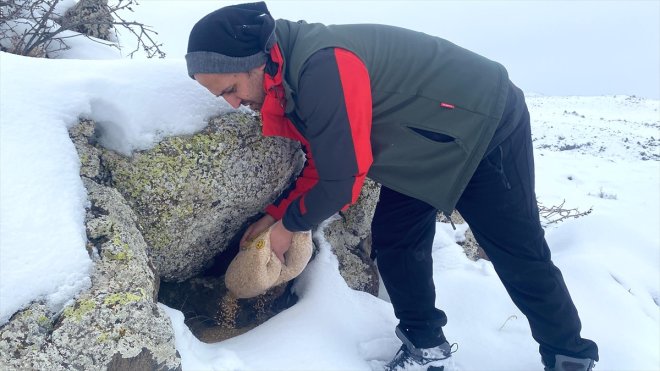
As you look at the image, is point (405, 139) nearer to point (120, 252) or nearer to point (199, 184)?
point (199, 184)

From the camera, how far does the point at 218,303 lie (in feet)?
10.00

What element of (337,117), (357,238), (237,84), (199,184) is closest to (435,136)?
(337,117)

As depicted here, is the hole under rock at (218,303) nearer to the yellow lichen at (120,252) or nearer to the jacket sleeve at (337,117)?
the yellow lichen at (120,252)

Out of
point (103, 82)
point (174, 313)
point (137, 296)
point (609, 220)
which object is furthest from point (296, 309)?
point (609, 220)

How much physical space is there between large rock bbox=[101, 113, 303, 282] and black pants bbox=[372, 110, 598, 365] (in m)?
0.69

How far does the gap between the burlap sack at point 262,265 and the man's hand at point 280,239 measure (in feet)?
0.09

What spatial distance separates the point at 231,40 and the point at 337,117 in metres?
0.50

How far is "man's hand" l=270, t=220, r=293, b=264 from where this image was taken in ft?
8.56

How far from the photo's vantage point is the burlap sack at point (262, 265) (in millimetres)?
2604

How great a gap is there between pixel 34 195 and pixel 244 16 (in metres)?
1.07

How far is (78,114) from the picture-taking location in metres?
2.43

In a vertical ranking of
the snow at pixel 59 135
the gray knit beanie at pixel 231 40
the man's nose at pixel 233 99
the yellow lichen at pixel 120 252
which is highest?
the gray knit beanie at pixel 231 40

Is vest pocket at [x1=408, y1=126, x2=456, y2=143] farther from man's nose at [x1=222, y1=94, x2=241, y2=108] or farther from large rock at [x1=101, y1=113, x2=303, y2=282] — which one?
large rock at [x1=101, y1=113, x2=303, y2=282]

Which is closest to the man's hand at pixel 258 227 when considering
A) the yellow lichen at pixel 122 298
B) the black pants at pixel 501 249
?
the black pants at pixel 501 249
